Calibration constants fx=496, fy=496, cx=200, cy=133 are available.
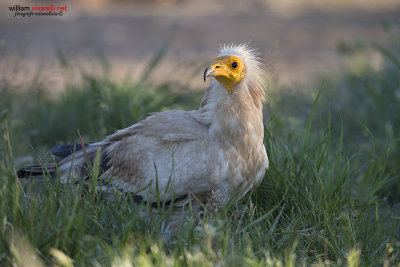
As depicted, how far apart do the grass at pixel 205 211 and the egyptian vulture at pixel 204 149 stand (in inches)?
6.7

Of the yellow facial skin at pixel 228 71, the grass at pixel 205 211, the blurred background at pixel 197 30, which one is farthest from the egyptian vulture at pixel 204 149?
the blurred background at pixel 197 30

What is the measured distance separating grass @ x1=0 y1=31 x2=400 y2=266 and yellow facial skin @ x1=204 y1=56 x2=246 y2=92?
0.53 metres

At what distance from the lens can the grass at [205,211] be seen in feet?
7.92

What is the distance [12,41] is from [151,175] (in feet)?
20.2

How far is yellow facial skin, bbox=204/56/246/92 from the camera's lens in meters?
3.02

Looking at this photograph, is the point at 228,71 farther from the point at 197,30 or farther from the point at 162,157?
the point at 197,30

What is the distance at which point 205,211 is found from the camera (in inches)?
112

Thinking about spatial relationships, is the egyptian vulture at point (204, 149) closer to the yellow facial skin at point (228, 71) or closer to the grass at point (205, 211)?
the yellow facial skin at point (228, 71)

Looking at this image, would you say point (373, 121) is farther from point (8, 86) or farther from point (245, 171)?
point (8, 86)

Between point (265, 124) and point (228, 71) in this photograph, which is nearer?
point (228, 71)

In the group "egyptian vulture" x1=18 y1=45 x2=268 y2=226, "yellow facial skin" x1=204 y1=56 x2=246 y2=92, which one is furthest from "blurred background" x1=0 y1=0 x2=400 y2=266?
"yellow facial skin" x1=204 y1=56 x2=246 y2=92

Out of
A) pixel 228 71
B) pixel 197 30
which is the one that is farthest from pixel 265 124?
pixel 197 30

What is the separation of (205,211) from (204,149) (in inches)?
15.1

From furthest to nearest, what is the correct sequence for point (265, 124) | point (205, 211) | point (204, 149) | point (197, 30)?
point (197, 30), point (265, 124), point (204, 149), point (205, 211)
